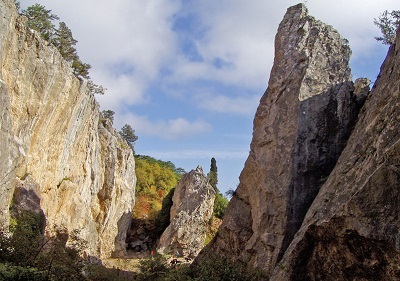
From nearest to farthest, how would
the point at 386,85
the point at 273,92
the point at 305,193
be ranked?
the point at 386,85, the point at 305,193, the point at 273,92

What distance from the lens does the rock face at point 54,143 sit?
17.7 meters

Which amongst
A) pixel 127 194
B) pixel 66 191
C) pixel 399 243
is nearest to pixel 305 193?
pixel 399 243

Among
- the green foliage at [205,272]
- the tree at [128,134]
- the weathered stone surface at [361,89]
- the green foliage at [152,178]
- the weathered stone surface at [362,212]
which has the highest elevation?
the tree at [128,134]

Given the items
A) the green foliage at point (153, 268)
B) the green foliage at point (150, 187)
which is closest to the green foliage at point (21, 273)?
the green foliage at point (153, 268)

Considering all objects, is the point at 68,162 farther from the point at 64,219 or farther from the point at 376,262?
the point at 376,262

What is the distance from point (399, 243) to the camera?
7.62m

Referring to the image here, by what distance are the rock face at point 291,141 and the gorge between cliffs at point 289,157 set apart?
0.03 metres

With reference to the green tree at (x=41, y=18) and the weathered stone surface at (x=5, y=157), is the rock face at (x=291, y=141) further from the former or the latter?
the green tree at (x=41, y=18)

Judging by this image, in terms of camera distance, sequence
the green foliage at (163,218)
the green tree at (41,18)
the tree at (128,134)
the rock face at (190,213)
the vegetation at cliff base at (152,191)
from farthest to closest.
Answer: the tree at (128,134) → the vegetation at cliff base at (152,191) → the green foliage at (163,218) → the rock face at (190,213) → the green tree at (41,18)

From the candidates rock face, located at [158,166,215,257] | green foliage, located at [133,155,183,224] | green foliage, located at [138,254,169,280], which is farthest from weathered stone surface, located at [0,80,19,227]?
green foliage, located at [133,155,183,224]

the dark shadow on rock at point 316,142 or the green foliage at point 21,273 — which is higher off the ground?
the dark shadow on rock at point 316,142

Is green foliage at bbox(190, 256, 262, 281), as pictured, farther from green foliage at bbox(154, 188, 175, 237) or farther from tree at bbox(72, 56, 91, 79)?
green foliage at bbox(154, 188, 175, 237)

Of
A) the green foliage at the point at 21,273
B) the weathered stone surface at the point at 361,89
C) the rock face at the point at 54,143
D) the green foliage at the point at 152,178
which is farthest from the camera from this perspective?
the green foliage at the point at 152,178

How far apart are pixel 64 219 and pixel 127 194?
43.8 feet
